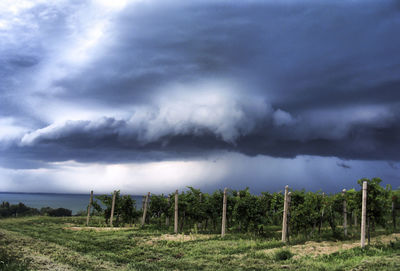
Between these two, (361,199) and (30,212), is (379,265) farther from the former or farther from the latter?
(30,212)

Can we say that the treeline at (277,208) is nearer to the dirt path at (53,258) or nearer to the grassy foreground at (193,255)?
the grassy foreground at (193,255)

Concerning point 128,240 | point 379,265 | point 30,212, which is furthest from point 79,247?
point 30,212

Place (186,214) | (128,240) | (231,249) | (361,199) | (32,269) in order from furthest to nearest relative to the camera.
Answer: (186,214) < (128,240) < (361,199) < (231,249) < (32,269)

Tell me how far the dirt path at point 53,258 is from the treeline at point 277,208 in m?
10.1

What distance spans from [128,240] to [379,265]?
13.0 metres

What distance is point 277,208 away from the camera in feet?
70.5

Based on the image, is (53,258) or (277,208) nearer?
(53,258)

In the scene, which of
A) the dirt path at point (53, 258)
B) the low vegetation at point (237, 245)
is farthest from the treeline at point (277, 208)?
the dirt path at point (53, 258)

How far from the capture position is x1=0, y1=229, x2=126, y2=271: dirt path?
34.3ft

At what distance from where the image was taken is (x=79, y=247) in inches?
591

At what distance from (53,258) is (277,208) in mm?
14768

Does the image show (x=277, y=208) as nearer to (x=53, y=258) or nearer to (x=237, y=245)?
(x=237, y=245)

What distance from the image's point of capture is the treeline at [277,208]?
1551 cm

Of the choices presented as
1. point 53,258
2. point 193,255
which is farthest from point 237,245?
point 53,258
